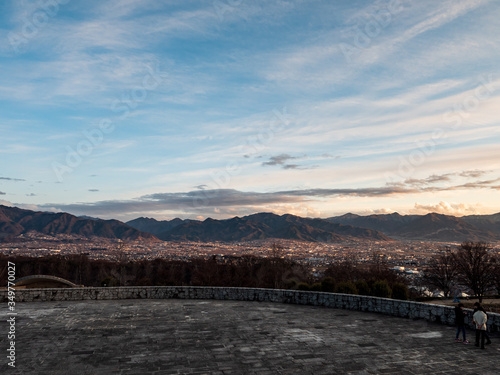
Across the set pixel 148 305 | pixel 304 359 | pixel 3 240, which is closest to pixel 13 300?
pixel 148 305

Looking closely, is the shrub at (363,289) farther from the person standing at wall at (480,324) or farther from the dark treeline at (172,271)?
the dark treeline at (172,271)

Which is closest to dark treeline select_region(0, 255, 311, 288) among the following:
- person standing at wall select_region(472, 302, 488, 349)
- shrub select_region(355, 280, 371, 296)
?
shrub select_region(355, 280, 371, 296)

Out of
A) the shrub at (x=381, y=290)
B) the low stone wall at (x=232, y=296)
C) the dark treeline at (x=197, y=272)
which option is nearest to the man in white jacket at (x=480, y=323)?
the low stone wall at (x=232, y=296)

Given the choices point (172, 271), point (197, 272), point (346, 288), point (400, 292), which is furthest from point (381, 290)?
point (172, 271)

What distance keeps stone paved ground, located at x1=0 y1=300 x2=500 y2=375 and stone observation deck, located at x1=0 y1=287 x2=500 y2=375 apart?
3 cm

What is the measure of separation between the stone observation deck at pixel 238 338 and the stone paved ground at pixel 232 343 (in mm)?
31

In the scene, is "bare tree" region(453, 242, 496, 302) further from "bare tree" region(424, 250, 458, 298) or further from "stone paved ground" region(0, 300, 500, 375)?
"stone paved ground" region(0, 300, 500, 375)

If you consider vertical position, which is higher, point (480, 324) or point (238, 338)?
point (480, 324)

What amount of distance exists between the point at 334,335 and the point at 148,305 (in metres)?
10.2

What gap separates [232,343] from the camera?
12.0 metres

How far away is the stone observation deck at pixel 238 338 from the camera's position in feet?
32.4

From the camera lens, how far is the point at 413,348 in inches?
453

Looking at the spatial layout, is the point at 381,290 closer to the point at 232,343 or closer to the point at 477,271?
the point at 232,343

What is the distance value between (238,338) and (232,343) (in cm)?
63
